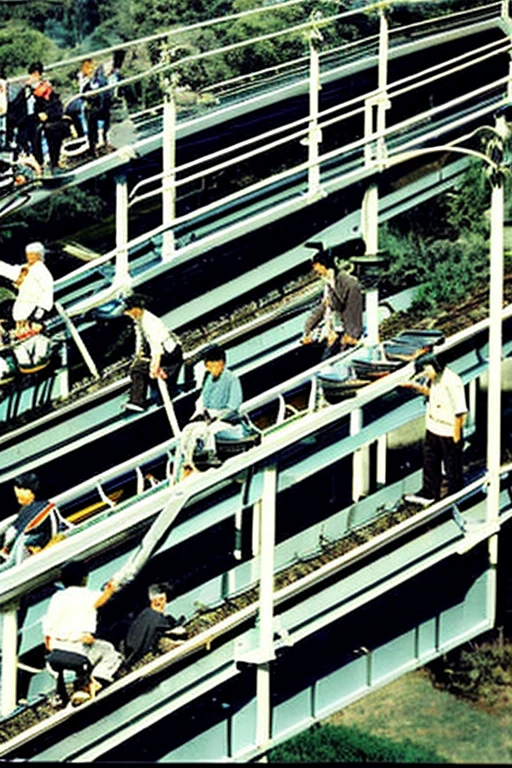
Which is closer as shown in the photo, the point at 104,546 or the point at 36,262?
the point at 104,546

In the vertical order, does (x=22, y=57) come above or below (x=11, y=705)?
above

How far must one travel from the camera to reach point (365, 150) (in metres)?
30.7

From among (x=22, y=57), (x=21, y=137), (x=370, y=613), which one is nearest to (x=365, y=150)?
(x=21, y=137)

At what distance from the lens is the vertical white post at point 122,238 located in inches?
1154

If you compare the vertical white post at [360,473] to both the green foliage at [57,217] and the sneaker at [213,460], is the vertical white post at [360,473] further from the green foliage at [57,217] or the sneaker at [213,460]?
the green foliage at [57,217]

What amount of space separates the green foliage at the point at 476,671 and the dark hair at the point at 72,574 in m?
8.46

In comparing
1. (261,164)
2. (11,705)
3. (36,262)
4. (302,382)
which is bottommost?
(11,705)

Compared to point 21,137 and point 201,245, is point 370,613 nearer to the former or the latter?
point 201,245

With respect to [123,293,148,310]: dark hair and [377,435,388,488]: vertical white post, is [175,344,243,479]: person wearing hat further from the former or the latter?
[377,435,388,488]: vertical white post

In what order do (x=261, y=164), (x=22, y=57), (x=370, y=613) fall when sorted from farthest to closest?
(x=22, y=57) < (x=261, y=164) < (x=370, y=613)

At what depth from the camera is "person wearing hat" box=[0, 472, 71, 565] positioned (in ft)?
76.8

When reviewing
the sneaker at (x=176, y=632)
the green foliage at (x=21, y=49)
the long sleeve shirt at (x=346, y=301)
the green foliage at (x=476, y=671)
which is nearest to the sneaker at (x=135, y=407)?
the long sleeve shirt at (x=346, y=301)

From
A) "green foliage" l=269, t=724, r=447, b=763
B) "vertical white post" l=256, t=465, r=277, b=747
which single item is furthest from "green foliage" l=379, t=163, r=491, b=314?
"vertical white post" l=256, t=465, r=277, b=747

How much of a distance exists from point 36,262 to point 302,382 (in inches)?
163
